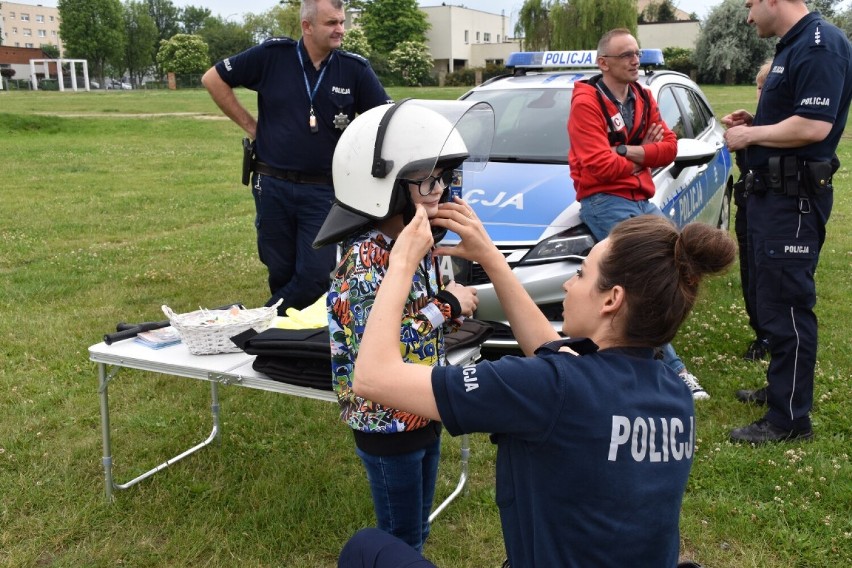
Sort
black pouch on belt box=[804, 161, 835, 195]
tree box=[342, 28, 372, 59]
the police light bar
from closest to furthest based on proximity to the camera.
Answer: black pouch on belt box=[804, 161, 835, 195], the police light bar, tree box=[342, 28, 372, 59]

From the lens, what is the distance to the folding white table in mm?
3018

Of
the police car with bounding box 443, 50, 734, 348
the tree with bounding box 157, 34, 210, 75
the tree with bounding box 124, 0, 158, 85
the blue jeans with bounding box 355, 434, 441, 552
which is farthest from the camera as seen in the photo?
the tree with bounding box 124, 0, 158, 85

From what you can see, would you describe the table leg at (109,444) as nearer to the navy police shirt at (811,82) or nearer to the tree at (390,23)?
the navy police shirt at (811,82)

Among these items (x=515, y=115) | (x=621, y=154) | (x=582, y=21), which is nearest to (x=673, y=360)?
(x=621, y=154)

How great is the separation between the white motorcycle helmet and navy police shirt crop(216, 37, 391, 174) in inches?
95.3

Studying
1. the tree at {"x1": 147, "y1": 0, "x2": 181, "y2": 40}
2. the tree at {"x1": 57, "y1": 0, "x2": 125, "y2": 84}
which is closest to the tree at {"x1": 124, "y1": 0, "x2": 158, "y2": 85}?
the tree at {"x1": 57, "y1": 0, "x2": 125, "y2": 84}

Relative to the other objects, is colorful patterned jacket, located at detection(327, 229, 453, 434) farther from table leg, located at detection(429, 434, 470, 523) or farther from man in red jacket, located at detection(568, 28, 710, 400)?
man in red jacket, located at detection(568, 28, 710, 400)

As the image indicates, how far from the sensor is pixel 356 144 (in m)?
2.12

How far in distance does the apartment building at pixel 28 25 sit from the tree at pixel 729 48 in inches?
3998

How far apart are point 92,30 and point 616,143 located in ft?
320

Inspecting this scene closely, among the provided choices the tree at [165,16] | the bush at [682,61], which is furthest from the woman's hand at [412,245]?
the tree at [165,16]

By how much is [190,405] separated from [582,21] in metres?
39.5

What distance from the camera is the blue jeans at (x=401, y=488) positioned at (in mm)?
2287

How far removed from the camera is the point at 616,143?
4598 mm
